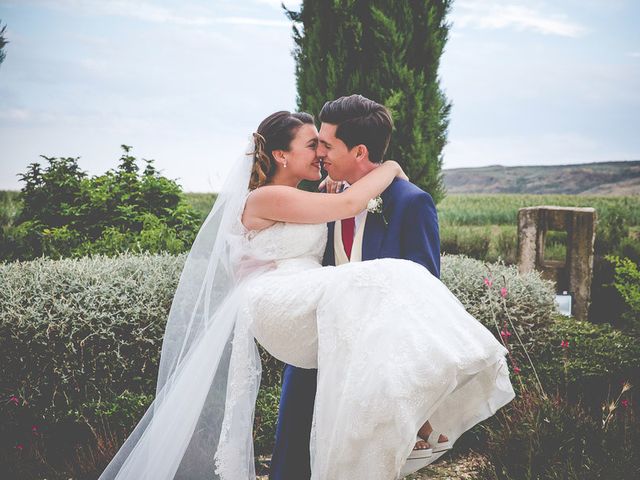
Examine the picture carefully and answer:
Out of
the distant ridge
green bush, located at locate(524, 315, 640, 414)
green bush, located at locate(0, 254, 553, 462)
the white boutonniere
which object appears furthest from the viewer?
the distant ridge

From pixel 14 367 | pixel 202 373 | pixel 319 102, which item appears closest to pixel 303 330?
pixel 202 373

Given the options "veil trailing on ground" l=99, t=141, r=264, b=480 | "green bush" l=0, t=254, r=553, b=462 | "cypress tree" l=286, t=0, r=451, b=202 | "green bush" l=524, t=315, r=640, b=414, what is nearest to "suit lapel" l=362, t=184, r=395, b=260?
"veil trailing on ground" l=99, t=141, r=264, b=480

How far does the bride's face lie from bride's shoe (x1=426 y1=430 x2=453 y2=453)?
146 cm

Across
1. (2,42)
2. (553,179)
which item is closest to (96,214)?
(2,42)

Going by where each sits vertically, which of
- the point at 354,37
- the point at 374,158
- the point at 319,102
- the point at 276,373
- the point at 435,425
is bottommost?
the point at 276,373

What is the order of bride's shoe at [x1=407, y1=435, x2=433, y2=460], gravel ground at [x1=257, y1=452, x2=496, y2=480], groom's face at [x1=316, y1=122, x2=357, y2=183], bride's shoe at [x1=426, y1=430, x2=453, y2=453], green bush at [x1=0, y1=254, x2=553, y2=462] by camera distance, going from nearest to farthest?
bride's shoe at [x1=407, y1=435, x2=433, y2=460], bride's shoe at [x1=426, y1=430, x2=453, y2=453], groom's face at [x1=316, y1=122, x2=357, y2=183], gravel ground at [x1=257, y1=452, x2=496, y2=480], green bush at [x1=0, y1=254, x2=553, y2=462]

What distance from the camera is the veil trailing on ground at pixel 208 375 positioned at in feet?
9.71

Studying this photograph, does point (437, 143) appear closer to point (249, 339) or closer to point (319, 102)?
point (319, 102)

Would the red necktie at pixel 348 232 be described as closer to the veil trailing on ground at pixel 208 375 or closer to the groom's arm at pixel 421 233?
the groom's arm at pixel 421 233

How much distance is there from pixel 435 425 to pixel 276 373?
88.8 inches

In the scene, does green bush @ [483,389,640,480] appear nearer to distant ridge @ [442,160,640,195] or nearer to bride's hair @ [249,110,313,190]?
bride's hair @ [249,110,313,190]

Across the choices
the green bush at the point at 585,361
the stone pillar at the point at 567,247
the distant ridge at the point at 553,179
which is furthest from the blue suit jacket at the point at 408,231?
the distant ridge at the point at 553,179

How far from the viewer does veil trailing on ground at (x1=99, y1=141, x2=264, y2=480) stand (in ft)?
9.71

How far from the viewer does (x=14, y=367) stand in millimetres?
4438
